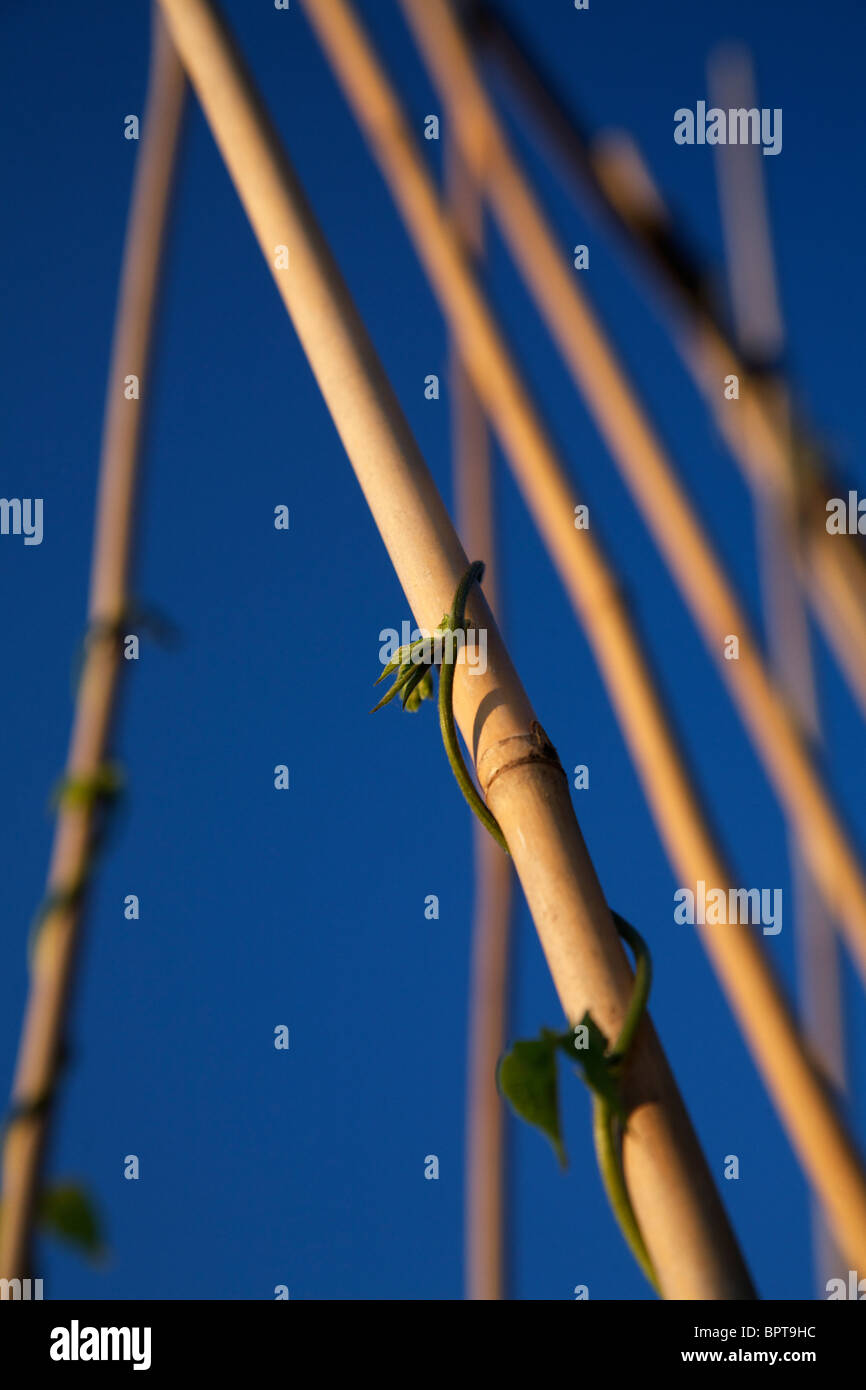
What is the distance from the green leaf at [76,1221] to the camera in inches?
37.8

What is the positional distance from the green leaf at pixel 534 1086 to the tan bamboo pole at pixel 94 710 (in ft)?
→ 1.52

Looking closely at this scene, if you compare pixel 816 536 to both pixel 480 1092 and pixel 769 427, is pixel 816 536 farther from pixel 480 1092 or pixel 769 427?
pixel 480 1092

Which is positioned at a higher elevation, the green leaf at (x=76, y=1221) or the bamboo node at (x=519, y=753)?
the bamboo node at (x=519, y=753)

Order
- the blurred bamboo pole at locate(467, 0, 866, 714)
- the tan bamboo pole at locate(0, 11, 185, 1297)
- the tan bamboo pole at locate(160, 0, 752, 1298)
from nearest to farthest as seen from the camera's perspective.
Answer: the tan bamboo pole at locate(160, 0, 752, 1298) → the tan bamboo pole at locate(0, 11, 185, 1297) → the blurred bamboo pole at locate(467, 0, 866, 714)

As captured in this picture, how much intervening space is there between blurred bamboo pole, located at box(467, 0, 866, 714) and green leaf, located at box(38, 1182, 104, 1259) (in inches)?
33.7

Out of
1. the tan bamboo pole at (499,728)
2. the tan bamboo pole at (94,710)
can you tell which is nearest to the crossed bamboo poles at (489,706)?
the tan bamboo pole at (499,728)

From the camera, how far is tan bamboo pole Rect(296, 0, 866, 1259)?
3.49ft

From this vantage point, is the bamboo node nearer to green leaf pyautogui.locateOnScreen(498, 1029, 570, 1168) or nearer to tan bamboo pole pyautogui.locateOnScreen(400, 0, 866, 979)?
green leaf pyautogui.locateOnScreen(498, 1029, 570, 1168)

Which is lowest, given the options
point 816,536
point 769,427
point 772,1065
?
point 772,1065

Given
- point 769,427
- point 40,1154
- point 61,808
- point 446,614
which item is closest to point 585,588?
point 769,427

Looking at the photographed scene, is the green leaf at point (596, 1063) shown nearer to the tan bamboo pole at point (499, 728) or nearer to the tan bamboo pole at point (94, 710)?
the tan bamboo pole at point (499, 728)

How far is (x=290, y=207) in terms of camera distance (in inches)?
23.8

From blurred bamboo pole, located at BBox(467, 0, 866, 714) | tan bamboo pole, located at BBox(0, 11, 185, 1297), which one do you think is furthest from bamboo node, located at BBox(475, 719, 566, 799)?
blurred bamboo pole, located at BBox(467, 0, 866, 714)
